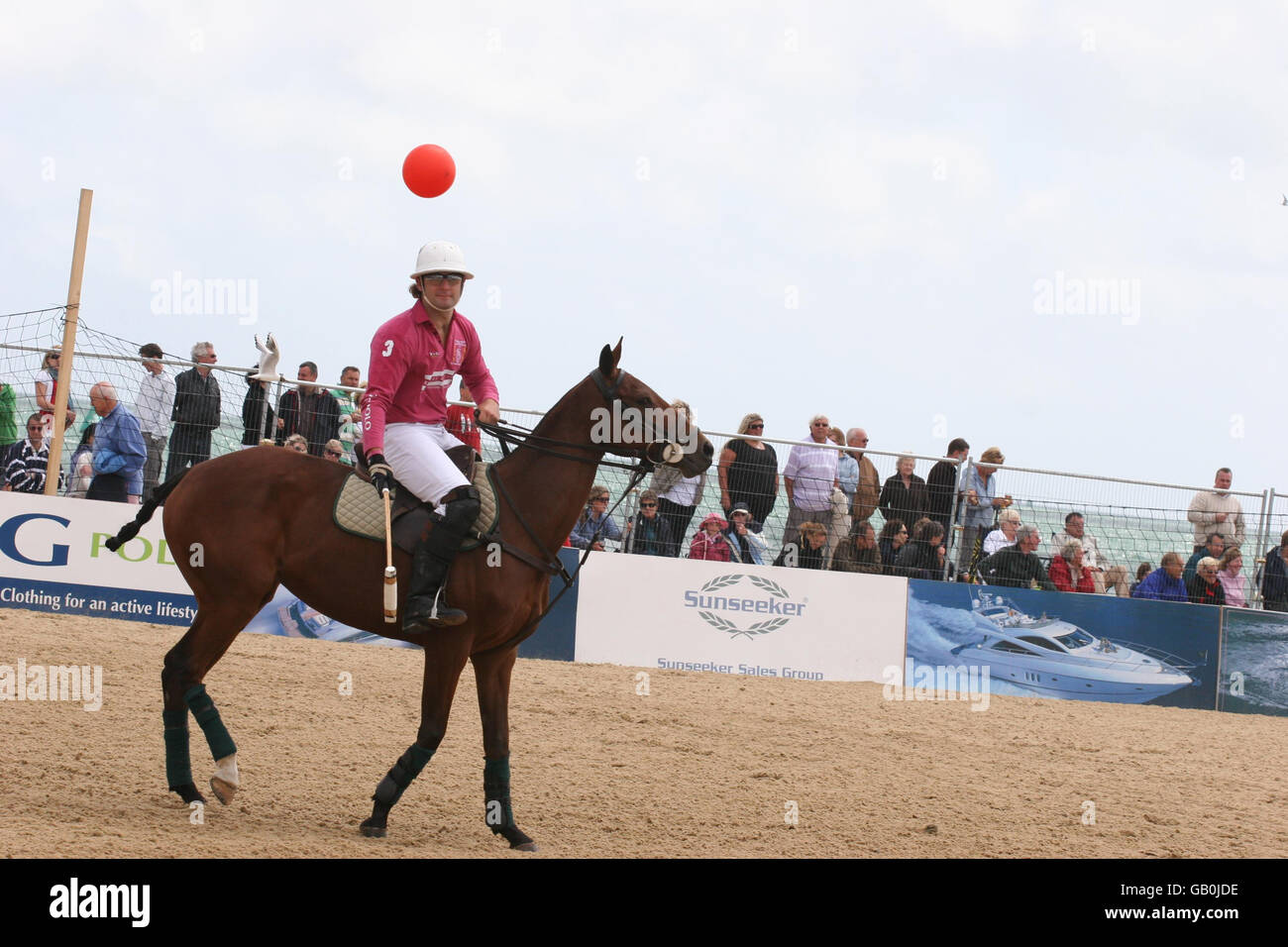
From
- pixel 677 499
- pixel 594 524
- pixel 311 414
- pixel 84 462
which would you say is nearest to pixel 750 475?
pixel 677 499

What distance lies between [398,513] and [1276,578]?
1235 centimetres

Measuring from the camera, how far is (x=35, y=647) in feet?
36.5

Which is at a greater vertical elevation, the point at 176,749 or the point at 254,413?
the point at 254,413

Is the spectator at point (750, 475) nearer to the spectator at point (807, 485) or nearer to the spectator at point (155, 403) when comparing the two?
the spectator at point (807, 485)

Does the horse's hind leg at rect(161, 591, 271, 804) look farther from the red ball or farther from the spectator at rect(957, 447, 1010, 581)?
the spectator at rect(957, 447, 1010, 581)

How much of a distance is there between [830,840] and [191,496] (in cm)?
423

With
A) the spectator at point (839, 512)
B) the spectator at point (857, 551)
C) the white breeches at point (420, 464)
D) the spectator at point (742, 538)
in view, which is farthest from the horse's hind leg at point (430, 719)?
the spectator at point (857, 551)

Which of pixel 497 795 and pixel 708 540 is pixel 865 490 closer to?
pixel 708 540

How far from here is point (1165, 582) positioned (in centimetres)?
1541

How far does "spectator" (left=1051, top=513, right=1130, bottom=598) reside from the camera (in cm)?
1502

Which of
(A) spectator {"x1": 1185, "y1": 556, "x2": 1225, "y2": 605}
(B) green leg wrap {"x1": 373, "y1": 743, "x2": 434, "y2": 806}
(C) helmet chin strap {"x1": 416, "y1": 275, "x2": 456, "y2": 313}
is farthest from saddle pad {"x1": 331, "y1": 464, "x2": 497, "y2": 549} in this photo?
(A) spectator {"x1": 1185, "y1": 556, "x2": 1225, "y2": 605}

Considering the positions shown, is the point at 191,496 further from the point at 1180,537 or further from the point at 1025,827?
the point at 1180,537

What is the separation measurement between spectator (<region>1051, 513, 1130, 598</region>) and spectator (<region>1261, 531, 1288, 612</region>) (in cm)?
175
